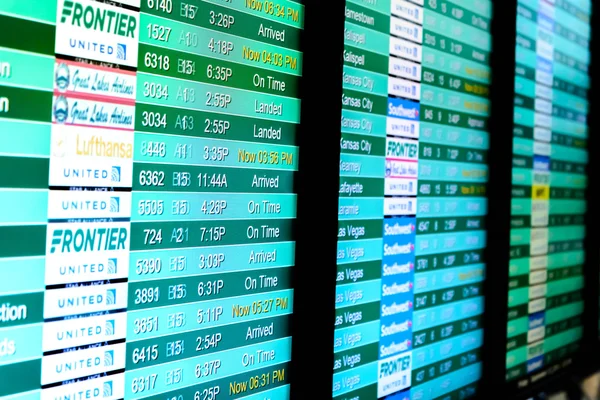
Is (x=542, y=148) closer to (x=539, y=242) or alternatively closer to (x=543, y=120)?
(x=543, y=120)

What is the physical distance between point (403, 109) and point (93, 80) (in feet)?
3.73

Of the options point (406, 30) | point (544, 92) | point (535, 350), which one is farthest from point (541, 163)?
point (406, 30)

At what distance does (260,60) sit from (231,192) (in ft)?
1.07

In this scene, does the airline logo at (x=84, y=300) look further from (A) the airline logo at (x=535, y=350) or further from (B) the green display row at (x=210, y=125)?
(A) the airline logo at (x=535, y=350)

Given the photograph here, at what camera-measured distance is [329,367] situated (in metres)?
1.93

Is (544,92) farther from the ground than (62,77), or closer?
farther from the ground

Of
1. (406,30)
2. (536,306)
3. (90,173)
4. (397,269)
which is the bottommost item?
(536,306)

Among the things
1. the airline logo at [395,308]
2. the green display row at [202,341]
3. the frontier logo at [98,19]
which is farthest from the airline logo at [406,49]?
the frontier logo at [98,19]

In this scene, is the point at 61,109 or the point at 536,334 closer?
the point at 61,109

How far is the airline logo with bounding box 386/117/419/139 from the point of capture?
2.25 m

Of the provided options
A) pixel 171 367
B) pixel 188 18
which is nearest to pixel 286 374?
pixel 171 367

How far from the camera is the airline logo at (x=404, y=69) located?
7.43 ft

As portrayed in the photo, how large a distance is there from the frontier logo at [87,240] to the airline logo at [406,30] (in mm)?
1149

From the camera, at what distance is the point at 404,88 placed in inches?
91.4
